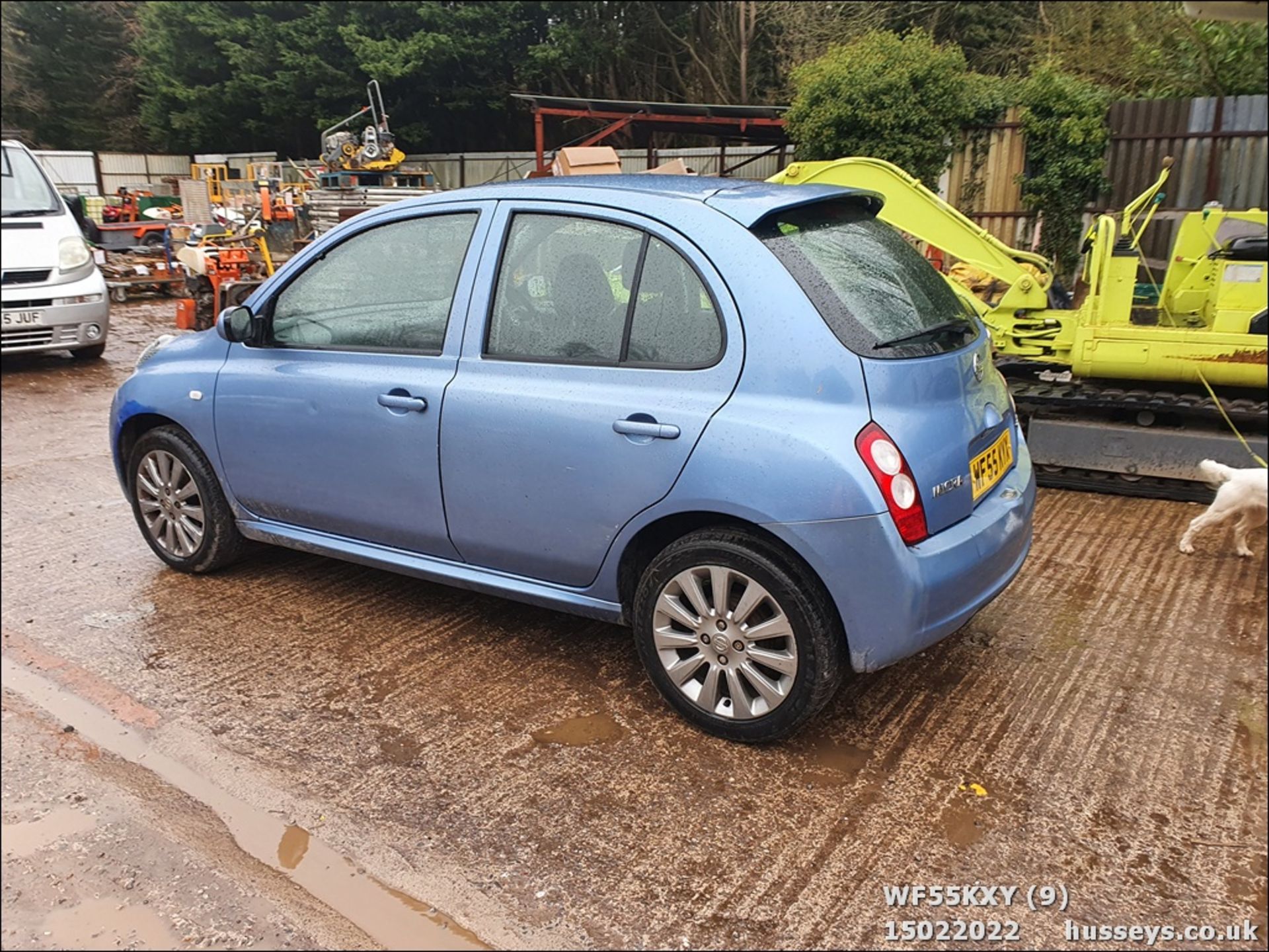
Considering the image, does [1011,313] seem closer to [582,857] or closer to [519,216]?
[519,216]

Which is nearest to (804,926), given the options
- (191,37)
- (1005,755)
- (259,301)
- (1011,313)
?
(1005,755)

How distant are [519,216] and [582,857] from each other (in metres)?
2.36

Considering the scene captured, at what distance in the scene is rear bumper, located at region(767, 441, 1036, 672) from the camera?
2959 mm

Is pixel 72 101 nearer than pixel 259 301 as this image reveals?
No

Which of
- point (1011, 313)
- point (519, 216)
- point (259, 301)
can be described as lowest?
point (1011, 313)

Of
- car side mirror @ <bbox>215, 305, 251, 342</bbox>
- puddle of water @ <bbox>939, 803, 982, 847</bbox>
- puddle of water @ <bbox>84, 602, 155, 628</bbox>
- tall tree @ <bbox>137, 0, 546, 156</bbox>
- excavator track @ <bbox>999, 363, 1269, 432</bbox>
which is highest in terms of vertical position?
tall tree @ <bbox>137, 0, 546, 156</bbox>

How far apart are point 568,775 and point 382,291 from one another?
7.10ft

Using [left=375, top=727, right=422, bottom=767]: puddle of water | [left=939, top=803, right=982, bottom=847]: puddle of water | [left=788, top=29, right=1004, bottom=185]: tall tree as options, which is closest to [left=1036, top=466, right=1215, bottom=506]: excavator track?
[left=939, top=803, right=982, bottom=847]: puddle of water

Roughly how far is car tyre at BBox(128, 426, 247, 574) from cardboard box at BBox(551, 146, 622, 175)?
31.4 ft

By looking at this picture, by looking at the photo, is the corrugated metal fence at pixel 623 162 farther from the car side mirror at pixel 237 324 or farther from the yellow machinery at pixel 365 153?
the car side mirror at pixel 237 324

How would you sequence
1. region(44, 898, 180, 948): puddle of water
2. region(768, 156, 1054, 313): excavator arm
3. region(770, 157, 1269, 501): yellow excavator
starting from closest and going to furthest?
region(44, 898, 180, 948): puddle of water → region(770, 157, 1269, 501): yellow excavator → region(768, 156, 1054, 313): excavator arm

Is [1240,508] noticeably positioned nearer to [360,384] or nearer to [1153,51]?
[360,384]

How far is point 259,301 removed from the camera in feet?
14.4

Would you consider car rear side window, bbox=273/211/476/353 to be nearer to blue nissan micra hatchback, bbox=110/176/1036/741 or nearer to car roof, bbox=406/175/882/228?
blue nissan micra hatchback, bbox=110/176/1036/741
